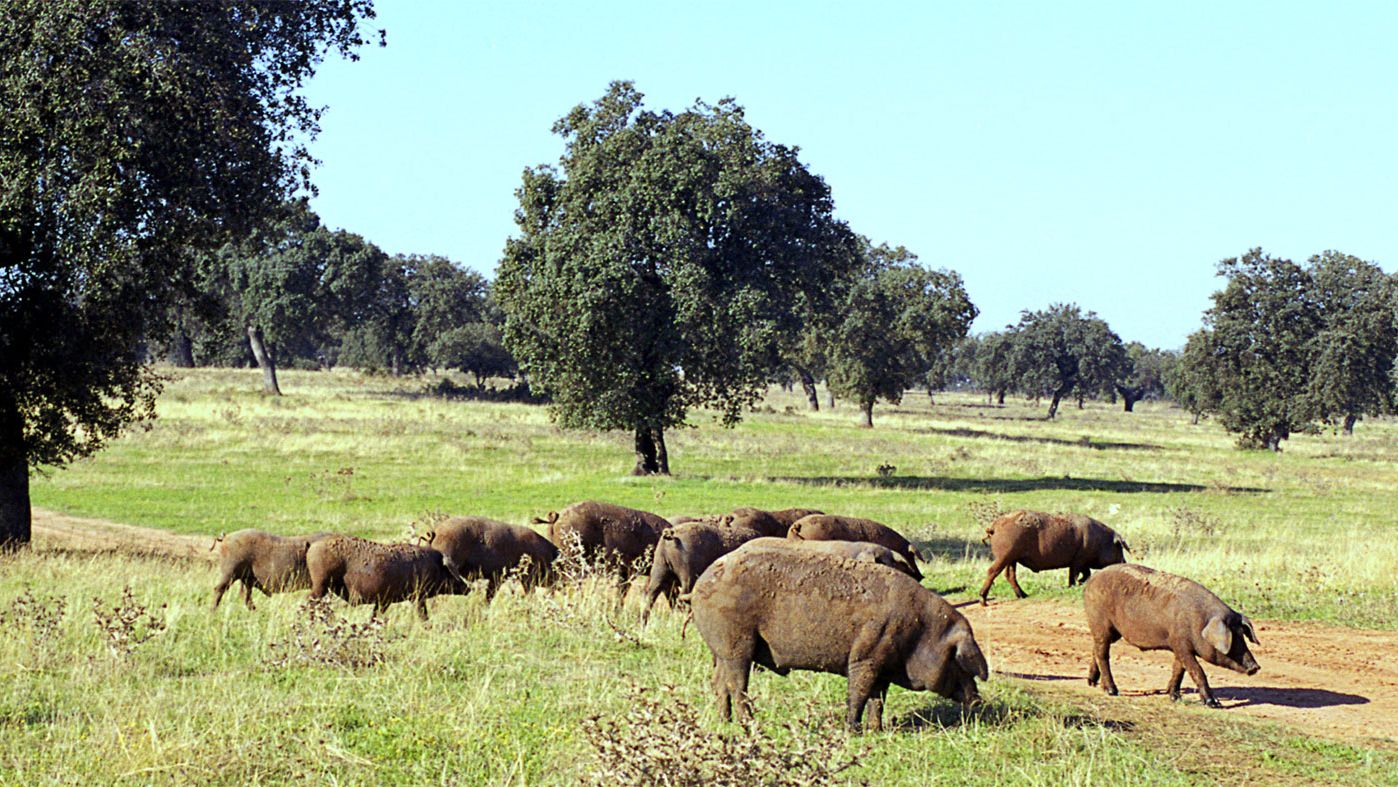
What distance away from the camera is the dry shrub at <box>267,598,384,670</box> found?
36.9 ft

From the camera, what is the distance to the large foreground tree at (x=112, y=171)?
1786 cm

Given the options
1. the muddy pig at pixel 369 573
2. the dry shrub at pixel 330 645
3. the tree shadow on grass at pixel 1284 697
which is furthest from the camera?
the muddy pig at pixel 369 573

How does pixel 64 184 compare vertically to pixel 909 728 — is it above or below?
above

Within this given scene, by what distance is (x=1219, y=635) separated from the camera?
1066 cm

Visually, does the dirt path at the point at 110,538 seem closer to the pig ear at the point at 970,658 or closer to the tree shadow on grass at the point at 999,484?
the pig ear at the point at 970,658

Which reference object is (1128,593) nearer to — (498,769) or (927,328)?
(498,769)

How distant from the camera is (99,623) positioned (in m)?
11.4

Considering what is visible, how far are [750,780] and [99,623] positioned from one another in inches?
300

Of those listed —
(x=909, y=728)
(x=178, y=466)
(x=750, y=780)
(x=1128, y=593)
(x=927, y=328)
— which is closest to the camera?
(x=750, y=780)

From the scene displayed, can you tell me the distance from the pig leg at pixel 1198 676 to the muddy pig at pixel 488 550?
24.0ft

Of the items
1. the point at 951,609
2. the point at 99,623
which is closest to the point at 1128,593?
the point at 951,609

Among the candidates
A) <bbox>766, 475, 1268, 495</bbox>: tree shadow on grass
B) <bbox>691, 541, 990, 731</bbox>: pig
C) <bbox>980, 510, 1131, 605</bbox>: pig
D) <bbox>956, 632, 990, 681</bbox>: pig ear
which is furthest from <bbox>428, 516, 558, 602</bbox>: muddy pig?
<bbox>766, 475, 1268, 495</bbox>: tree shadow on grass

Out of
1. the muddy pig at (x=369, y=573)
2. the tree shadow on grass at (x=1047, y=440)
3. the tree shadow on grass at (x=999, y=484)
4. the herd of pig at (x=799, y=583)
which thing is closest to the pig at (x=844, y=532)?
the herd of pig at (x=799, y=583)

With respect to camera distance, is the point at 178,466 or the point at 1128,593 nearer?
the point at 1128,593
